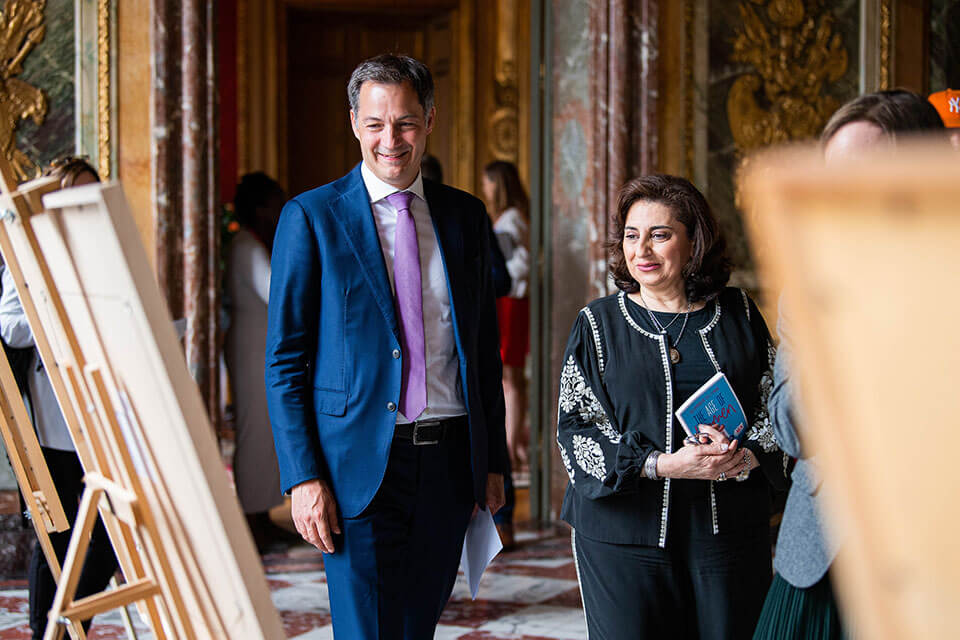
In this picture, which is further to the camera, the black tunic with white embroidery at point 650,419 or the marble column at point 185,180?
the marble column at point 185,180

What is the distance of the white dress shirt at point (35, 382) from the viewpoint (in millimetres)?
3219

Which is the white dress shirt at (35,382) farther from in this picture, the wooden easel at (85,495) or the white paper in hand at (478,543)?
the white paper in hand at (478,543)

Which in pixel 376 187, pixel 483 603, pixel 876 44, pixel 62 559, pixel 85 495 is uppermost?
pixel 876 44

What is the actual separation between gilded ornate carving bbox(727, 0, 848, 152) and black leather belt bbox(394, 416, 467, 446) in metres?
3.76

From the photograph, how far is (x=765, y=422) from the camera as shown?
2492 millimetres

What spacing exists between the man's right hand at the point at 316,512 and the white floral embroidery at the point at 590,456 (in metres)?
0.59

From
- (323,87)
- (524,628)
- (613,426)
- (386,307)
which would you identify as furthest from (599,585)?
(323,87)

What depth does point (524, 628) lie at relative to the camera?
4.10m

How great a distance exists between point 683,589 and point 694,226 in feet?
2.89

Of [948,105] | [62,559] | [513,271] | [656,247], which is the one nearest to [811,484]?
[656,247]

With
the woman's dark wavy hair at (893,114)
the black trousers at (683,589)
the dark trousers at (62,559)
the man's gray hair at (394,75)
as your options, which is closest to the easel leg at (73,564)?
the man's gray hair at (394,75)

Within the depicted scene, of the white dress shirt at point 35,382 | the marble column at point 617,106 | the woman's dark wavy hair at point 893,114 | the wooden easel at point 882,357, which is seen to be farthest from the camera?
the marble column at point 617,106

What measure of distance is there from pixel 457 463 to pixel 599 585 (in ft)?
1.46

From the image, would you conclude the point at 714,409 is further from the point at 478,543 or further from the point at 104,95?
the point at 104,95
